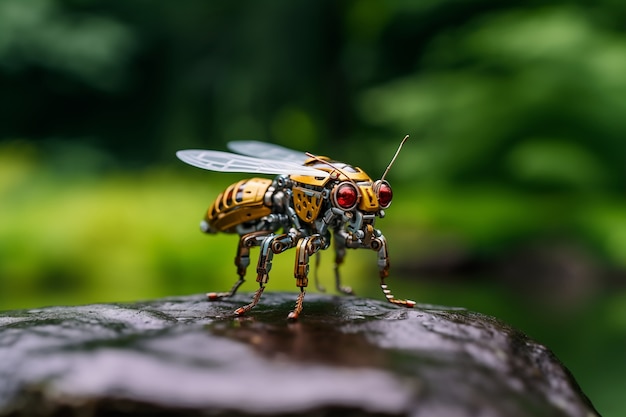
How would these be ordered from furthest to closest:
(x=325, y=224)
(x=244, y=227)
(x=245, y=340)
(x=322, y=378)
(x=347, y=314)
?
(x=244, y=227), (x=325, y=224), (x=347, y=314), (x=245, y=340), (x=322, y=378)

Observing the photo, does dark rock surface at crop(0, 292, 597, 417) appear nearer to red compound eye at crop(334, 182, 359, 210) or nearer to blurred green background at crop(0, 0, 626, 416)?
red compound eye at crop(334, 182, 359, 210)

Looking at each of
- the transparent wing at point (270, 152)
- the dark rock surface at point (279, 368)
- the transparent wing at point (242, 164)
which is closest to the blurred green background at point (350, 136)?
the transparent wing at point (270, 152)

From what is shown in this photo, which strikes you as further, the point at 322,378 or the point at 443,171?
the point at 443,171

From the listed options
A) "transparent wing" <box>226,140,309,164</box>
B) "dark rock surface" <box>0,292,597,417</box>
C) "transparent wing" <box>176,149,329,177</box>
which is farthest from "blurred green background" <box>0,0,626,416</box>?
"transparent wing" <box>176,149,329,177</box>

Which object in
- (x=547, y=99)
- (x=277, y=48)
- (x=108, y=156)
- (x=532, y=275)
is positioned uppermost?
(x=277, y=48)

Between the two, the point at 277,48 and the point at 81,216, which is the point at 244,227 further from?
the point at 277,48

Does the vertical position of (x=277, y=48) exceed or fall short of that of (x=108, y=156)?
it exceeds it

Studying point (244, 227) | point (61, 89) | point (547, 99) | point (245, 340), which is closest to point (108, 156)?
point (61, 89)

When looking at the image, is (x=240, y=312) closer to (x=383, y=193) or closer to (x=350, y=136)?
Result: (x=383, y=193)
